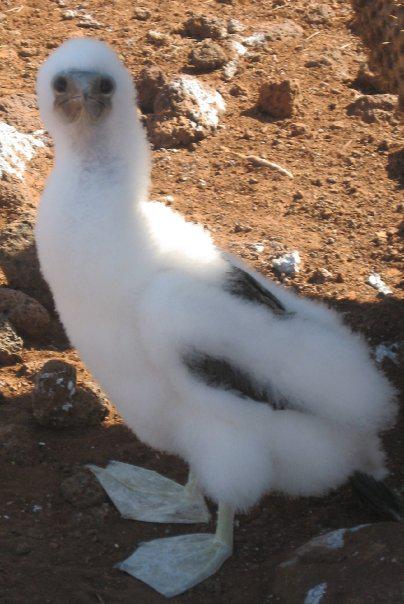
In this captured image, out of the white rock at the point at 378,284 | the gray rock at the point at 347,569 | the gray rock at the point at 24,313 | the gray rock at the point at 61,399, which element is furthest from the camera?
the white rock at the point at 378,284

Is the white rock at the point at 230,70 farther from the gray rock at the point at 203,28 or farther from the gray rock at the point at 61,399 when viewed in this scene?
the gray rock at the point at 61,399

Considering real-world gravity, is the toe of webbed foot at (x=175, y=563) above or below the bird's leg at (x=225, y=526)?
below

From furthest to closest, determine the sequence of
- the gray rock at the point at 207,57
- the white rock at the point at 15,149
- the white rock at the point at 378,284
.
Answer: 1. the gray rock at the point at 207,57
2. the white rock at the point at 15,149
3. the white rock at the point at 378,284

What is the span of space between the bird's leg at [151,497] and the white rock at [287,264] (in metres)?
1.44

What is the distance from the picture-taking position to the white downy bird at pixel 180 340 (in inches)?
137

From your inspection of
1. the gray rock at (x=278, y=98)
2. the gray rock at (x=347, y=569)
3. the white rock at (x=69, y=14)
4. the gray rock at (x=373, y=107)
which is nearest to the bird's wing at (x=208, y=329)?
the gray rock at (x=347, y=569)

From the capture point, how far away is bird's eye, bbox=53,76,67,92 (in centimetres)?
369

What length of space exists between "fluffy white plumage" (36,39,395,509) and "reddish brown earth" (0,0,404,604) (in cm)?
40

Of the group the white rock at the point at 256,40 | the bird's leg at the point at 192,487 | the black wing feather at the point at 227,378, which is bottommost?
the bird's leg at the point at 192,487

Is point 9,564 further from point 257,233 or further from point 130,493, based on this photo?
point 257,233

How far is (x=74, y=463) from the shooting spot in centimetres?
420

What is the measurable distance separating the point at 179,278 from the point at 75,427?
1156 millimetres

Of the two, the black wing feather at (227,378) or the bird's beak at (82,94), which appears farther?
the bird's beak at (82,94)

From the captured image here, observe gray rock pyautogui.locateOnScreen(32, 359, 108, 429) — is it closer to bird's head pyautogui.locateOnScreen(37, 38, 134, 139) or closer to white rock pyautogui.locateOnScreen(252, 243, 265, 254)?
bird's head pyautogui.locateOnScreen(37, 38, 134, 139)
